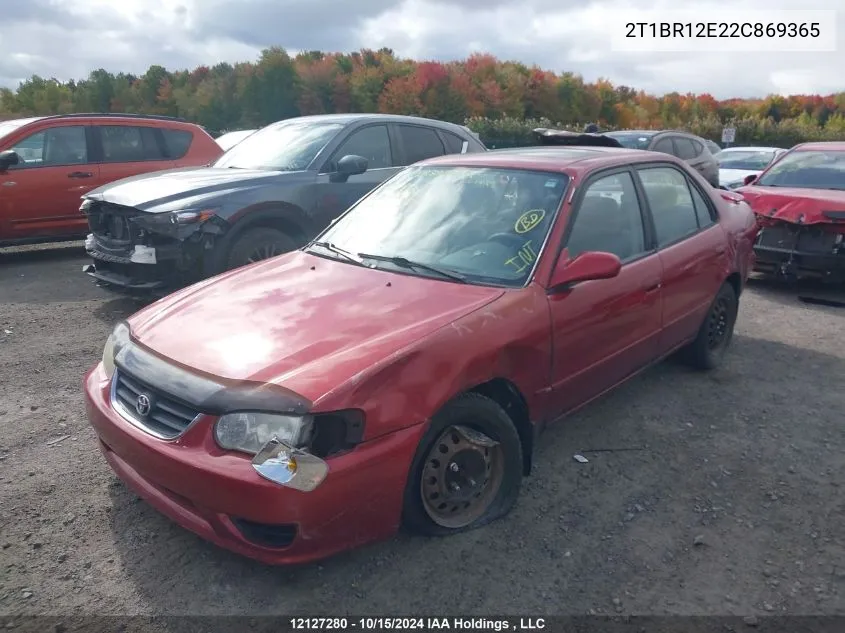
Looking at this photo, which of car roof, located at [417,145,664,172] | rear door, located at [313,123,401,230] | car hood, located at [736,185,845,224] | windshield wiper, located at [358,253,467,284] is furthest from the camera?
car hood, located at [736,185,845,224]

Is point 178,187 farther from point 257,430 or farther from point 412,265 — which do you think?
Result: point 257,430

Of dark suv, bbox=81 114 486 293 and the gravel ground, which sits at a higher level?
dark suv, bbox=81 114 486 293

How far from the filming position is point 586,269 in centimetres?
324

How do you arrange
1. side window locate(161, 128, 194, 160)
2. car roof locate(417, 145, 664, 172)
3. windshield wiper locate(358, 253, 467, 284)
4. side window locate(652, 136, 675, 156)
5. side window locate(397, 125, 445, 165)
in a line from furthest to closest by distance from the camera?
side window locate(652, 136, 675, 156), side window locate(161, 128, 194, 160), side window locate(397, 125, 445, 165), car roof locate(417, 145, 664, 172), windshield wiper locate(358, 253, 467, 284)

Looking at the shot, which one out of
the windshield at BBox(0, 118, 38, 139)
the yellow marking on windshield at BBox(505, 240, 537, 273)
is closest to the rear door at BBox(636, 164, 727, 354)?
the yellow marking on windshield at BBox(505, 240, 537, 273)

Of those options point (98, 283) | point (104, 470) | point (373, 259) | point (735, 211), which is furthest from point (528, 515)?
point (98, 283)

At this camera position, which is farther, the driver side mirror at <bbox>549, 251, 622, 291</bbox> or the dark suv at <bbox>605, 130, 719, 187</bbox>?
the dark suv at <bbox>605, 130, 719, 187</bbox>

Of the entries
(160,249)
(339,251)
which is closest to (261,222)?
(160,249)

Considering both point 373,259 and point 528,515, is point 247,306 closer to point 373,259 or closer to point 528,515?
point 373,259

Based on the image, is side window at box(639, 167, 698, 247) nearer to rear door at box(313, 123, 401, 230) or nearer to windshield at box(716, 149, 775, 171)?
rear door at box(313, 123, 401, 230)

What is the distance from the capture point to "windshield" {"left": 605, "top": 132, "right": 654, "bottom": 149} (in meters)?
10.5

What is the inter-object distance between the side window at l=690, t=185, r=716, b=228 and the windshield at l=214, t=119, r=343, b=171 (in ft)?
11.3

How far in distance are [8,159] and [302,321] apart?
6.85 metres

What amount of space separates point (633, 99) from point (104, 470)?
48748 mm
